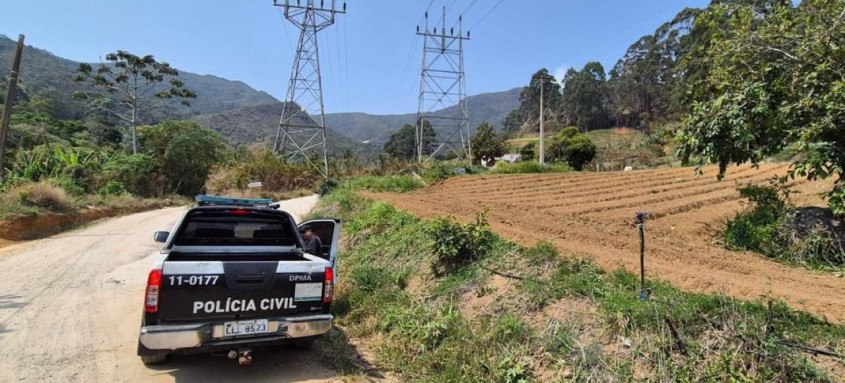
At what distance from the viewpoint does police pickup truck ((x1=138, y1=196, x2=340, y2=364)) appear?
13.3 feet

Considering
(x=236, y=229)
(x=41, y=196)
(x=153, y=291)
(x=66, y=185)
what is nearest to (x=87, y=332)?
(x=236, y=229)

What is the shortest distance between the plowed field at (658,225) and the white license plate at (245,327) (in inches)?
163

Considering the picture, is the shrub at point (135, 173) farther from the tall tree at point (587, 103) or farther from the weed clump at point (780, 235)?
the tall tree at point (587, 103)

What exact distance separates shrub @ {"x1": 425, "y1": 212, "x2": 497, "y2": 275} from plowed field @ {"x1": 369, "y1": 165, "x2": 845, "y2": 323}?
36.4 inches

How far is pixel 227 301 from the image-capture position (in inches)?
170

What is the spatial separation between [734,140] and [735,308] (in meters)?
5.51

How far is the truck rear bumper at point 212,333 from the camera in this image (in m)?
4.00

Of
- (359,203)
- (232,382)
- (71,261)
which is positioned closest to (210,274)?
(232,382)

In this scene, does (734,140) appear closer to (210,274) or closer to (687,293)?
(687,293)

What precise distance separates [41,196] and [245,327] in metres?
16.7

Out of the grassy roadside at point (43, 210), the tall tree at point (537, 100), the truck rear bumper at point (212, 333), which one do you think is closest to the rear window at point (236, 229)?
the truck rear bumper at point (212, 333)

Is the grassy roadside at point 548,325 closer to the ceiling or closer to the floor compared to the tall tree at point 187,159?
closer to the floor

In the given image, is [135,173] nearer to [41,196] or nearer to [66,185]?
[66,185]

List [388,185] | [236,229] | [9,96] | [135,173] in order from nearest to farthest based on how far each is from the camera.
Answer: [236,229] < [9,96] < [388,185] < [135,173]
